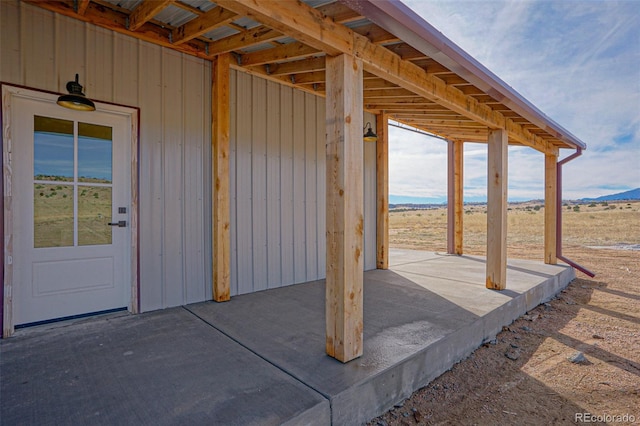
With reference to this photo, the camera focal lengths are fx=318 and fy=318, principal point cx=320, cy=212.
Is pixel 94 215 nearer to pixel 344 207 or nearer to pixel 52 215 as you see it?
pixel 52 215

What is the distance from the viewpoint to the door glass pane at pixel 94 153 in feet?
10.1

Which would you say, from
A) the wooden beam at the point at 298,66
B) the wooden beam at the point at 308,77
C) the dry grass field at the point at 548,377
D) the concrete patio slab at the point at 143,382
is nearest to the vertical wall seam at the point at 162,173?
the concrete patio slab at the point at 143,382

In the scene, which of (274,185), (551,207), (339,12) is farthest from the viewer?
(551,207)

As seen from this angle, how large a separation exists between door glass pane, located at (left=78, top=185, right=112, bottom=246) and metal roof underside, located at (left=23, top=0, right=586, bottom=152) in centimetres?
157

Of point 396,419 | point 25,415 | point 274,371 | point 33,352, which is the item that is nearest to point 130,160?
point 33,352

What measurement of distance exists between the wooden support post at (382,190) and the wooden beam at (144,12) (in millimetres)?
4112

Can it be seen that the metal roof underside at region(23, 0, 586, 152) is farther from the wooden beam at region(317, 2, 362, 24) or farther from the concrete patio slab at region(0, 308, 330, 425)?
the concrete patio slab at region(0, 308, 330, 425)

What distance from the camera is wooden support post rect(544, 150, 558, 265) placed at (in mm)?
6258

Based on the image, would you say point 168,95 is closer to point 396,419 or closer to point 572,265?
point 396,419

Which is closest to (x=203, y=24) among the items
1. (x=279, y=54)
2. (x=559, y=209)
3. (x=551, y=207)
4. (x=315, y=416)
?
(x=279, y=54)

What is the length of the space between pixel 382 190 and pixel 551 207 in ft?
11.4

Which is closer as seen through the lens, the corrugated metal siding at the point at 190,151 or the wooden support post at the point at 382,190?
the corrugated metal siding at the point at 190,151

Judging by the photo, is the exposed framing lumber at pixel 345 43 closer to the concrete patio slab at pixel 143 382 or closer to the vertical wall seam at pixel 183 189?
the vertical wall seam at pixel 183 189

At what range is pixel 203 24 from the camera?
2.89m
